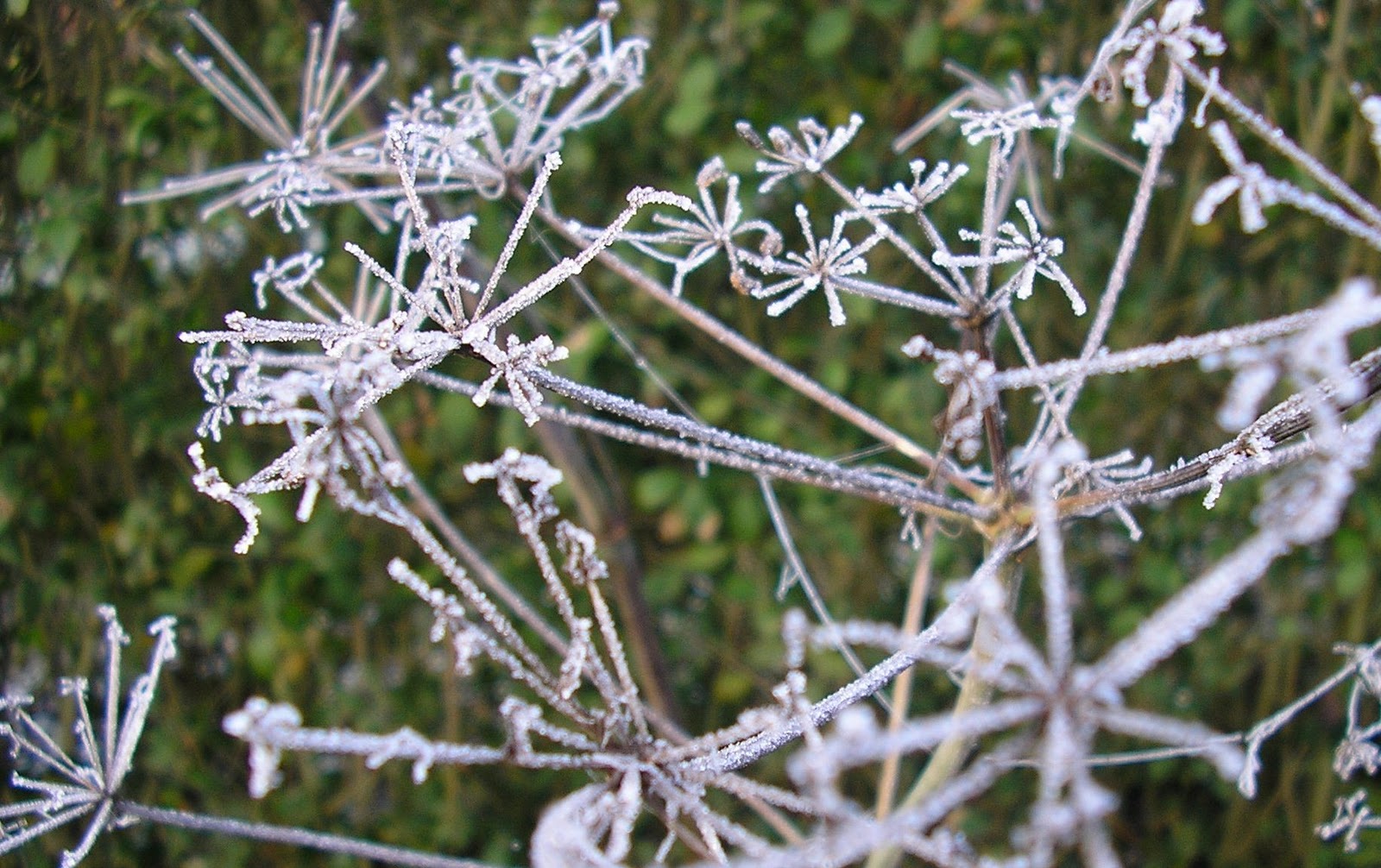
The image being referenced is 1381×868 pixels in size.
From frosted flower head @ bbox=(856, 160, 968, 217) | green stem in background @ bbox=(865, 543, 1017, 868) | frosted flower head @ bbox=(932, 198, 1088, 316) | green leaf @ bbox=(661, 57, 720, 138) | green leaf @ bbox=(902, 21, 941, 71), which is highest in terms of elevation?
green leaf @ bbox=(902, 21, 941, 71)

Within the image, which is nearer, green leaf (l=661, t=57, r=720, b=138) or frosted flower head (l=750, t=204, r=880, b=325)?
frosted flower head (l=750, t=204, r=880, b=325)

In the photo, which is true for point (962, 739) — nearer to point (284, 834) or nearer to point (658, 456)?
point (284, 834)

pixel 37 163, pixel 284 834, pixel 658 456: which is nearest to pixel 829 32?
pixel 658 456

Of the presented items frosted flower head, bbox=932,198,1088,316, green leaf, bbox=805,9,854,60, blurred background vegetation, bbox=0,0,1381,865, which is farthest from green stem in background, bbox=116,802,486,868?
green leaf, bbox=805,9,854,60

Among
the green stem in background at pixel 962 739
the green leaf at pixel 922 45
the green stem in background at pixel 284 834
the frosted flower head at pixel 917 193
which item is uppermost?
the green leaf at pixel 922 45

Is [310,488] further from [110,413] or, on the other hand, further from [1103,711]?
[110,413]

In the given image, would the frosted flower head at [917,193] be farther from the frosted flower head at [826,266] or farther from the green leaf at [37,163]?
the green leaf at [37,163]

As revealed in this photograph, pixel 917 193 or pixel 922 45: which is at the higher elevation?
pixel 922 45

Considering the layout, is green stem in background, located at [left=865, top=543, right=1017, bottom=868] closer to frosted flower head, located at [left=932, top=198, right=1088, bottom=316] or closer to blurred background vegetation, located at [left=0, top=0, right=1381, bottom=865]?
frosted flower head, located at [left=932, top=198, right=1088, bottom=316]

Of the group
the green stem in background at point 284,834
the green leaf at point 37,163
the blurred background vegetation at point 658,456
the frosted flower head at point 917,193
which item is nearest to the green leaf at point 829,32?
the blurred background vegetation at point 658,456
